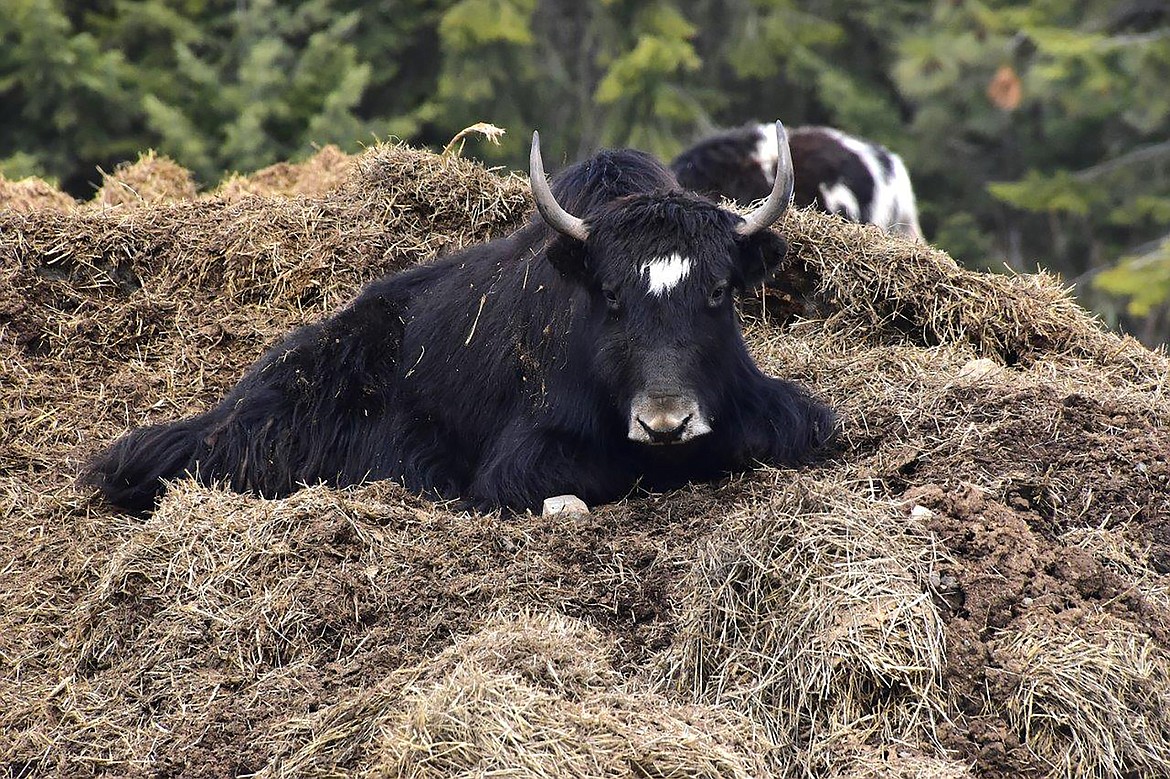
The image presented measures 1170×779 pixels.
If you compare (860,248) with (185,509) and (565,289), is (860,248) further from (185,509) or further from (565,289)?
(185,509)

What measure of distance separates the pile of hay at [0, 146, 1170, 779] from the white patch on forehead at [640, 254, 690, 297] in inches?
34.1

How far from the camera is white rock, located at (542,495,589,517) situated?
251 inches

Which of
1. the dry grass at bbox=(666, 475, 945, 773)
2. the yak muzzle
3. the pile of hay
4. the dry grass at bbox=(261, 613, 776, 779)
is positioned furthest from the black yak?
the dry grass at bbox=(261, 613, 776, 779)

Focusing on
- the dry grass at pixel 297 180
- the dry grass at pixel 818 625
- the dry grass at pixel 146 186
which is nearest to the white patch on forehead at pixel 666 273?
the dry grass at pixel 818 625

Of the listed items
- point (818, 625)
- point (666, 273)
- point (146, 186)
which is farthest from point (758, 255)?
point (146, 186)

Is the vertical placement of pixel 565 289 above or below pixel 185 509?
above

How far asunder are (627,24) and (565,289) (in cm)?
1455

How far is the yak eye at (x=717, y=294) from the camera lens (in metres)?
6.36

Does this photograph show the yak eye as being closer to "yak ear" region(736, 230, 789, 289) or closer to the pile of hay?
"yak ear" region(736, 230, 789, 289)

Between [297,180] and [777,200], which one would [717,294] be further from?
[297,180]

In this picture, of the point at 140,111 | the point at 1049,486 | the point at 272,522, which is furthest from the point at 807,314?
the point at 140,111

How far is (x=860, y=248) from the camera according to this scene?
8586 mm

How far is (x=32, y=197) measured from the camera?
9.73 metres

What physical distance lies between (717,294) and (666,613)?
5.09ft
